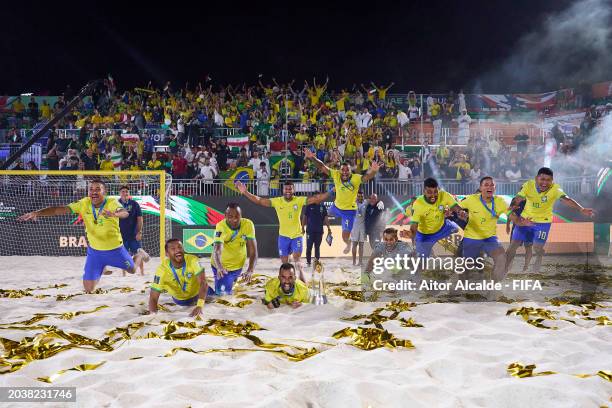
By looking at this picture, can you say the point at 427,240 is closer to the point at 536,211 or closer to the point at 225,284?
the point at 536,211

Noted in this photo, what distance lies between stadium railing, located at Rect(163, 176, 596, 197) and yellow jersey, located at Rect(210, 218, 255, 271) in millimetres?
6704

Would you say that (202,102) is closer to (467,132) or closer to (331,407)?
(467,132)

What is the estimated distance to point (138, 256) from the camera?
1033cm

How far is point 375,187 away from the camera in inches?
606

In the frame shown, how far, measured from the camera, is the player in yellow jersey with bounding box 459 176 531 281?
26.3 feet

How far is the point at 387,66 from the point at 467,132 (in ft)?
23.9

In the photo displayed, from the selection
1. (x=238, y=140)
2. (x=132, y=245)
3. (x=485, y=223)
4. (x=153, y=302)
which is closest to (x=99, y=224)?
(x=153, y=302)

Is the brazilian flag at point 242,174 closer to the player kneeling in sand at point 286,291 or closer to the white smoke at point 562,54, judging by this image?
the player kneeling in sand at point 286,291

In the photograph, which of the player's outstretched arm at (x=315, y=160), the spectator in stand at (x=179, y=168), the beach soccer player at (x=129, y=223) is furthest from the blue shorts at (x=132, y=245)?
the spectator in stand at (x=179, y=168)

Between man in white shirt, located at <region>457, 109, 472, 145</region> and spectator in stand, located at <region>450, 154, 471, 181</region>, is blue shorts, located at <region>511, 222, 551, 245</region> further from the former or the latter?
man in white shirt, located at <region>457, 109, 472, 145</region>

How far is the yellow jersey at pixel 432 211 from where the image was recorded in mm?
8258

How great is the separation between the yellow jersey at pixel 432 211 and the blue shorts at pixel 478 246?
0.47 meters

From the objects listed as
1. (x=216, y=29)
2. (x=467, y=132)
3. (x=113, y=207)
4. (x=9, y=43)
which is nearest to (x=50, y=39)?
(x=9, y=43)

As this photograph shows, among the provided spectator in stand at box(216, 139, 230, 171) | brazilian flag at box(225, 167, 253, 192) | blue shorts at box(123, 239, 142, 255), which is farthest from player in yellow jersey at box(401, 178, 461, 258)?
spectator in stand at box(216, 139, 230, 171)
